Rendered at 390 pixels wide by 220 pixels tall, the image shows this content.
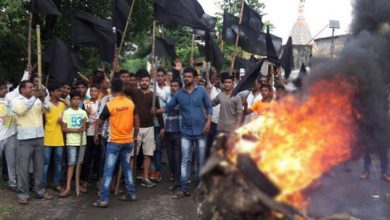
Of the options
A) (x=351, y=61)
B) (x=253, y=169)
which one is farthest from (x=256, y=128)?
(x=351, y=61)

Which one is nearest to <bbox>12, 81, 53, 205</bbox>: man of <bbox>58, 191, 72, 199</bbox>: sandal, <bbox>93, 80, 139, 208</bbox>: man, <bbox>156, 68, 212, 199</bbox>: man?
<bbox>58, 191, 72, 199</bbox>: sandal

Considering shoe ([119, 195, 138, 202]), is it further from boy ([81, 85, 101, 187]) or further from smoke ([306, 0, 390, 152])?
smoke ([306, 0, 390, 152])

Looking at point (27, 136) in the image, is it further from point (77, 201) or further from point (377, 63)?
point (377, 63)

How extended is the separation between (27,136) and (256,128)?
179 inches

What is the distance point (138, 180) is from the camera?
28.2ft

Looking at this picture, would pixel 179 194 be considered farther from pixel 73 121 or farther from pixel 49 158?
pixel 49 158

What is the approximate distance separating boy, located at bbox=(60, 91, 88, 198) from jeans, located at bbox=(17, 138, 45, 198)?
1.56 feet

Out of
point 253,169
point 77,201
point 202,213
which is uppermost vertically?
point 253,169

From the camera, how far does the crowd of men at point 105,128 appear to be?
23.0 feet

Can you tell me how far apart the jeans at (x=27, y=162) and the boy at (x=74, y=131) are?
475mm

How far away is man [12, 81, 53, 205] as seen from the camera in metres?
6.92

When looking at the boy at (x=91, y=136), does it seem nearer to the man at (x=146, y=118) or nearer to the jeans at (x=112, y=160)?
the man at (x=146, y=118)

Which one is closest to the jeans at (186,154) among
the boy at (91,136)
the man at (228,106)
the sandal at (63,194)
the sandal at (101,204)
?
the man at (228,106)

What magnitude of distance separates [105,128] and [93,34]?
2.01 m
